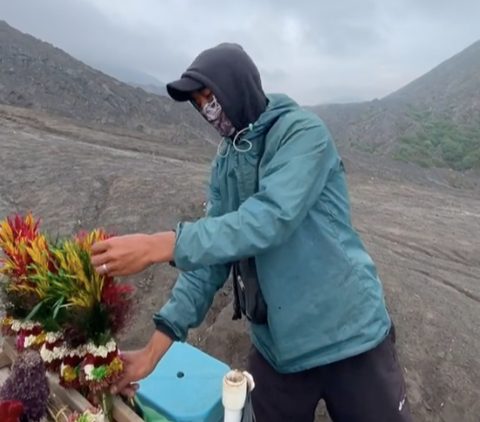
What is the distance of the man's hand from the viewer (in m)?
1.25

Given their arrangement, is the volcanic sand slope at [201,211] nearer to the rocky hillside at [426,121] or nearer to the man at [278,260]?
the man at [278,260]

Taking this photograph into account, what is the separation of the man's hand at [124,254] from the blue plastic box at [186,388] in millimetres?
681

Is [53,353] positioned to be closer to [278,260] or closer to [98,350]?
[98,350]

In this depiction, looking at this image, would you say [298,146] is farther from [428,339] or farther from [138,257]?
[428,339]

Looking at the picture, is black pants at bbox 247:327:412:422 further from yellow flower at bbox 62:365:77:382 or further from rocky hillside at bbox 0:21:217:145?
rocky hillside at bbox 0:21:217:145

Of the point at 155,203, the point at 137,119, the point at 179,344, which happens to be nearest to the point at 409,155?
the point at 137,119

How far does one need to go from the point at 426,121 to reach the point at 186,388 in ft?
111

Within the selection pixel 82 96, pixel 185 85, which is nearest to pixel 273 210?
pixel 185 85

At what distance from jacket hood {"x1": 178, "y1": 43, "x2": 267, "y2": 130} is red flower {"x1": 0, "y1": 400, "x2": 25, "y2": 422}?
2.94 feet

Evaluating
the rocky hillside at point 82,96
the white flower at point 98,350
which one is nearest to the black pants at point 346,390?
the white flower at point 98,350

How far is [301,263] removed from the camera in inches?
66.5

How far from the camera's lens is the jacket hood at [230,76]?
152 cm

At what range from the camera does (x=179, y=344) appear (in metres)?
2.09

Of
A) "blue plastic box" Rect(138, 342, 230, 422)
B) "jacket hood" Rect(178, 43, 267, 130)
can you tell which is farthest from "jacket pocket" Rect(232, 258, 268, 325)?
"jacket hood" Rect(178, 43, 267, 130)
